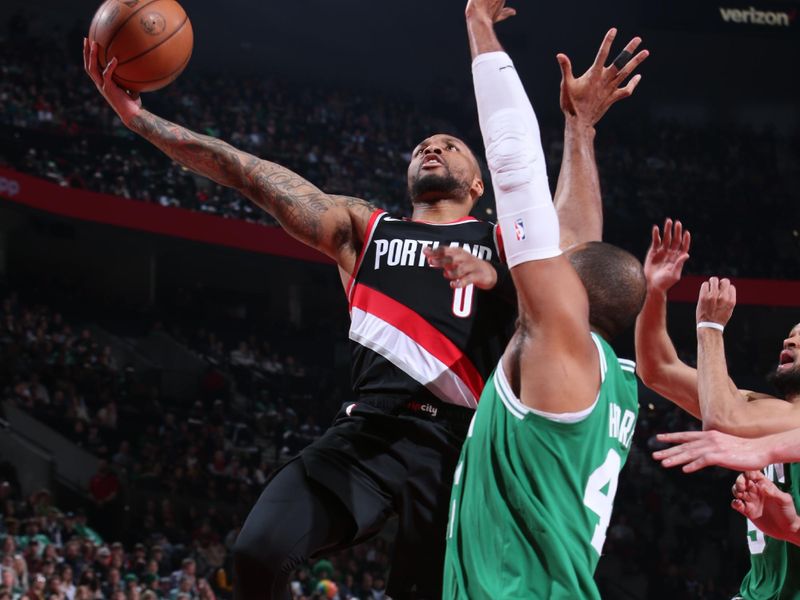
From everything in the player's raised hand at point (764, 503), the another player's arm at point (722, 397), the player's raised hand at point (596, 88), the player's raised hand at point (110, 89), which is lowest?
the player's raised hand at point (764, 503)

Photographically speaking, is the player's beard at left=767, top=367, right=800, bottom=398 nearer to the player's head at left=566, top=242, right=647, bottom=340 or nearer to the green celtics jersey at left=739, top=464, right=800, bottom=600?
the green celtics jersey at left=739, top=464, right=800, bottom=600

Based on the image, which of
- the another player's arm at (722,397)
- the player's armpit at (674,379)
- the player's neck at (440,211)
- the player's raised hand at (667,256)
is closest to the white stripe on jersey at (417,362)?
the player's neck at (440,211)

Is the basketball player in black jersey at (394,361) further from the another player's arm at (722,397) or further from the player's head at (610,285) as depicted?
the player's head at (610,285)

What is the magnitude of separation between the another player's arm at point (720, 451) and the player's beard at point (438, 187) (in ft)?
4.90

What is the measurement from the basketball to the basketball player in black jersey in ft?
1.28

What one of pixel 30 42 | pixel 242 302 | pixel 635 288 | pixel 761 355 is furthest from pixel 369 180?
pixel 635 288

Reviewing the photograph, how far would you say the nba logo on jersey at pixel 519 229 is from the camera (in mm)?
2236

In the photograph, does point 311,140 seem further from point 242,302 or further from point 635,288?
point 635,288

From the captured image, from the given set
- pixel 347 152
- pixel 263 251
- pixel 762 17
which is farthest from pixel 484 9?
pixel 762 17

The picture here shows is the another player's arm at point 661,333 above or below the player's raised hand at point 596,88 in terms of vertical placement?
below

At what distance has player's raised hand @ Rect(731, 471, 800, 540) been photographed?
11.1 feet

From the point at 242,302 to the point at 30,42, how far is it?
659 cm

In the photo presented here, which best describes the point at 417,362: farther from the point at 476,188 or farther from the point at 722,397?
the point at 722,397

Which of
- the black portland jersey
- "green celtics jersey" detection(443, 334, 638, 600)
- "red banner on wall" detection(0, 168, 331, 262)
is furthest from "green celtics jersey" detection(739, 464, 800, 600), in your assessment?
"red banner on wall" detection(0, 168, 331, 262)
